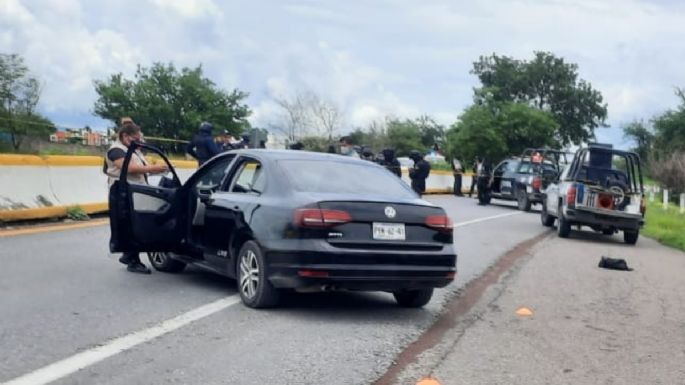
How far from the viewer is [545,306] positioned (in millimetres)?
9180

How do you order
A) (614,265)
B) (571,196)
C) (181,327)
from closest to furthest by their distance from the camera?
(181,327), (614,265), (571,196)

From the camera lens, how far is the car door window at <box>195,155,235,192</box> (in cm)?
896

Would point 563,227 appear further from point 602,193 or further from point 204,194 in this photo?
point 204,194

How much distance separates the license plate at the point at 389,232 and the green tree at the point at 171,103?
1752 inches

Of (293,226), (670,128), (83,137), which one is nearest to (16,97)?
(83,137)

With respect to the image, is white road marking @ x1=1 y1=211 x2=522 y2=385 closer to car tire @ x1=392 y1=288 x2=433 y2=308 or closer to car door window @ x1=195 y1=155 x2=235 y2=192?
car door window @ x1=195 y1=155 x2=235 y2=192

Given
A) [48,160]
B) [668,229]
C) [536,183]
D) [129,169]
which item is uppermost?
[129,169]

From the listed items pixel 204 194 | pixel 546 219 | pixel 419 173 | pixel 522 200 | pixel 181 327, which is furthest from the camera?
pixel 522 200

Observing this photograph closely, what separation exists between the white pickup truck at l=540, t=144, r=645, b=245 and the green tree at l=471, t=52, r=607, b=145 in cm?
6314

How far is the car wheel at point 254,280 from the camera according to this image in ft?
24.9

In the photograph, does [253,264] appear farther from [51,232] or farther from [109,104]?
[109,104]

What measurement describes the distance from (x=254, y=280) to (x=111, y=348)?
1.89 meters

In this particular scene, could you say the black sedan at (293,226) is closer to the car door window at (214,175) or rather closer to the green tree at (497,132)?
the car door window at (214,175)

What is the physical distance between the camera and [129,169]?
380 inches
